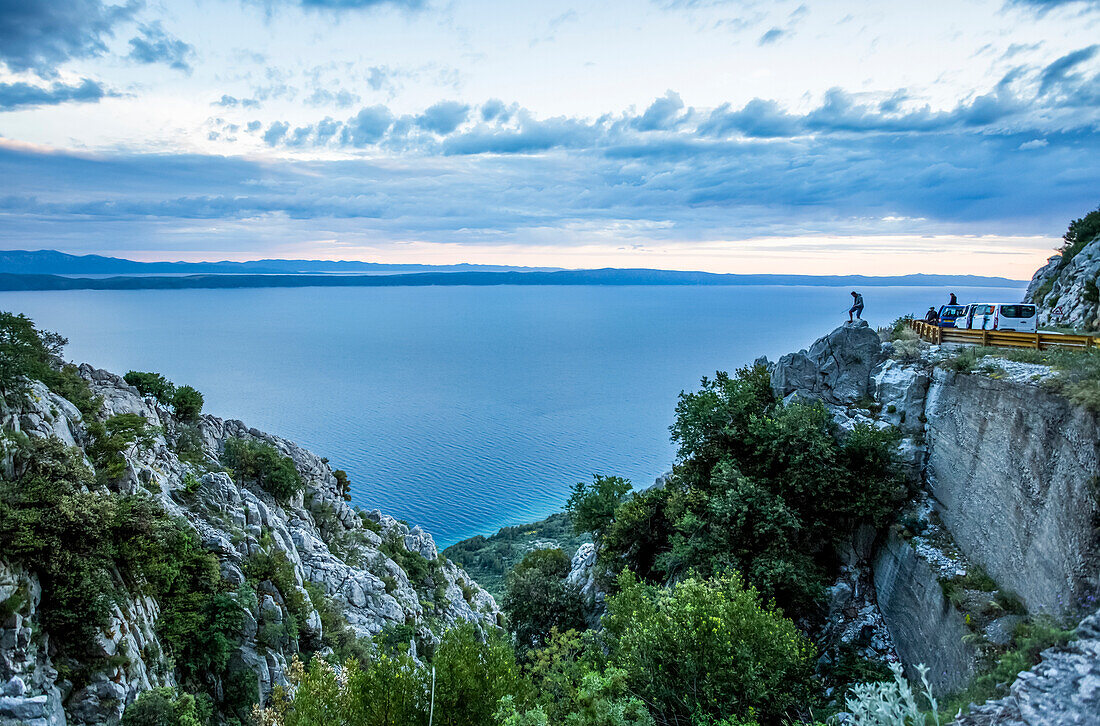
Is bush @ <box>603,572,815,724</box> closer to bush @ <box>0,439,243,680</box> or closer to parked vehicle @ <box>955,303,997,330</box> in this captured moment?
bush @ <box>0,439,243,680</box>

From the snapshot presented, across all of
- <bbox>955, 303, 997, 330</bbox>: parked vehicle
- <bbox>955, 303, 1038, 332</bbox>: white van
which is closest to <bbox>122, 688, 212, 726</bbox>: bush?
<bbox>955, 303, 1038, 332</bbox>: white van

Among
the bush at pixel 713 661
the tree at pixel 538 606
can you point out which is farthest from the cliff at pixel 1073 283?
the tree at pixel 538 606

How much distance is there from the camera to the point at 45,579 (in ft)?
49.6

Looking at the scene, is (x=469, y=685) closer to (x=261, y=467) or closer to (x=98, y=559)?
(x=98, y=559)

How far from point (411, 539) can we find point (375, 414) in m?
55.1

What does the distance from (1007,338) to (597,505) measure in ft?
64.1

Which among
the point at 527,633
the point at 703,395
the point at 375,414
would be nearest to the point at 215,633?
the point at 527,633

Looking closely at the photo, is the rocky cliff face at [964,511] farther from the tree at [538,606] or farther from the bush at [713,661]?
the tree at [538,606]

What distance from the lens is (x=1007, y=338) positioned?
1922cm

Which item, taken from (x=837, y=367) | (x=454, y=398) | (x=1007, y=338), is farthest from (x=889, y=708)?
(x=454, y=398)

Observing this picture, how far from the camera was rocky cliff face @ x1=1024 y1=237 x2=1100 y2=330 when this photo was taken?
27.1m

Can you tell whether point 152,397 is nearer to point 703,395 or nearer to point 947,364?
point 703,395

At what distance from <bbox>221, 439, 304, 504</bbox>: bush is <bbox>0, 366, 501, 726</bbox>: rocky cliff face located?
63cm

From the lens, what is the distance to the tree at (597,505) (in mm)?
30281
